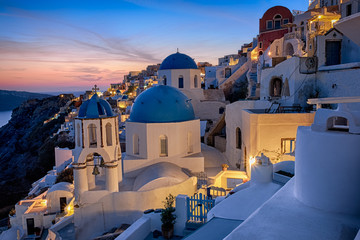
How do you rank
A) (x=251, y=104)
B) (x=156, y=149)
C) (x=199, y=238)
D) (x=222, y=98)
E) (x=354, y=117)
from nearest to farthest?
(x=354, y=117), (x=199, y=238), (x=156, y=149), (x=251, y=104), (x=222, y=98)

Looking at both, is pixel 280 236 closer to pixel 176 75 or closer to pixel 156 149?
pixel 156 149

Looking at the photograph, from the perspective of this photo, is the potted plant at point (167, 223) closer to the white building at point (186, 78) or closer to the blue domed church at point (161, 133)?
the blue domed church at point (161, 133)

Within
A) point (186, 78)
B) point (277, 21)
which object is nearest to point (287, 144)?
point (186, 78)

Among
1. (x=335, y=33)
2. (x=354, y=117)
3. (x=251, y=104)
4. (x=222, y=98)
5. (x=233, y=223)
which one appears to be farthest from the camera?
(x=222, y=98)

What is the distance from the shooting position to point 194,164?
557 inches

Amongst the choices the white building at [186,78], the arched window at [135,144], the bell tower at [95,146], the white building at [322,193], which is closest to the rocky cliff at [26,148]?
the white building at [186,78]

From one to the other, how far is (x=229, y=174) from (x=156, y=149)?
12.7ft

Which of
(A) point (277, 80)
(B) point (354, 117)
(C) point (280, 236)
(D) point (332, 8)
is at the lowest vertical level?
(C) point (280, 236)

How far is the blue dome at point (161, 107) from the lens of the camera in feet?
46.6

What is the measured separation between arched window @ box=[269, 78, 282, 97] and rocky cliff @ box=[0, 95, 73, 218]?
34496 mm

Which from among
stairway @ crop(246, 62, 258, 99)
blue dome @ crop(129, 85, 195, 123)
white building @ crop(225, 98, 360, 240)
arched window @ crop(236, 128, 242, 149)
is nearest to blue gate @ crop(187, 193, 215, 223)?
white building @ crop(225, 98, 360, 240)

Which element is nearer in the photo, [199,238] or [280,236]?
[280,236]

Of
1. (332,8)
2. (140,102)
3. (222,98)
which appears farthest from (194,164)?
(332,8)

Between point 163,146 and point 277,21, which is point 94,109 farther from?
point 277,21
